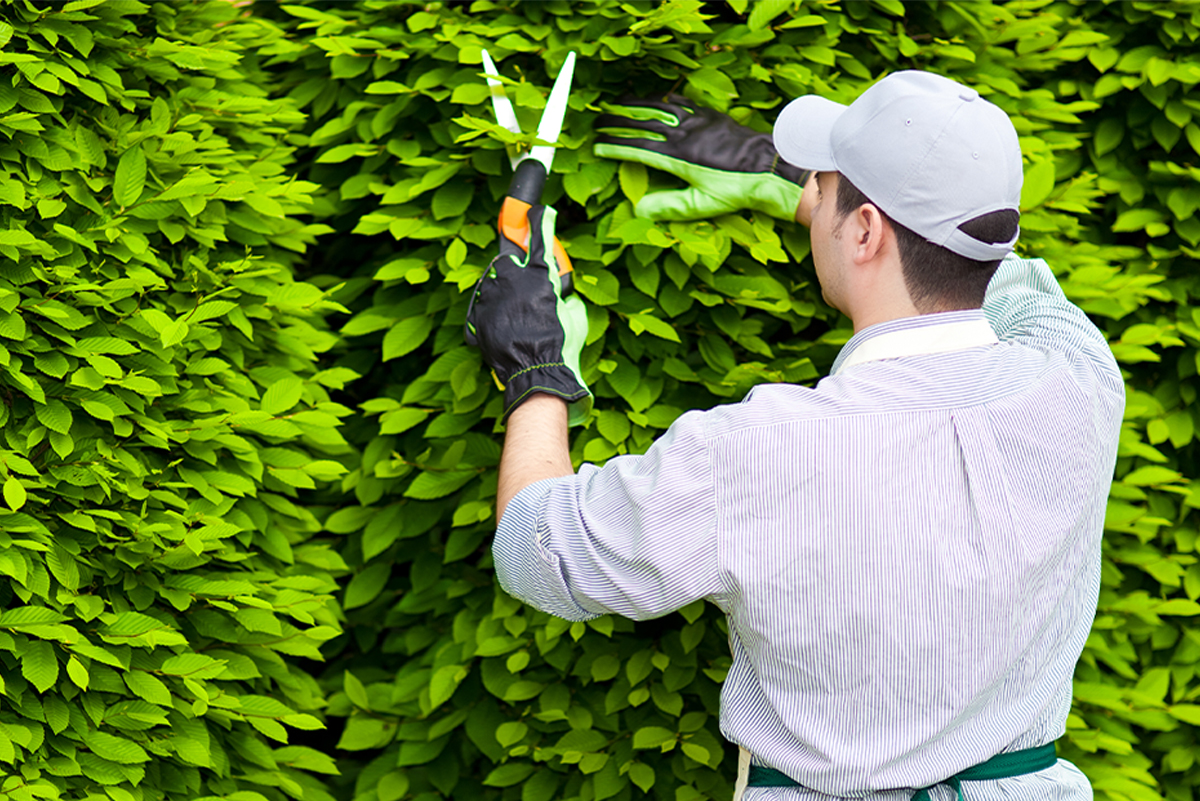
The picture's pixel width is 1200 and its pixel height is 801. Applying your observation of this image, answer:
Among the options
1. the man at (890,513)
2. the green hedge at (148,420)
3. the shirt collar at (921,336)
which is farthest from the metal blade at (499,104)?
the shirt collar at (921,336)

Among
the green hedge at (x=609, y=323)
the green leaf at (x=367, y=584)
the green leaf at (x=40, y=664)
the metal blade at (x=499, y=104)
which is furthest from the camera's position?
the green leaf at (x=367, y=584)

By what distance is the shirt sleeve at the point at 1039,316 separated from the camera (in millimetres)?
1948

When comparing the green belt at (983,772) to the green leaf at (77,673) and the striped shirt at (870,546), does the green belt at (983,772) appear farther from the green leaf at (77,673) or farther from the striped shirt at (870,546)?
the green leaf at (77,673)

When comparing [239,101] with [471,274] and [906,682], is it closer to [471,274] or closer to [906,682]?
[471,274]

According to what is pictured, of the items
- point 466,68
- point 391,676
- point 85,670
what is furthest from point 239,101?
point 391,676

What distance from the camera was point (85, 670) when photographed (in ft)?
6.66

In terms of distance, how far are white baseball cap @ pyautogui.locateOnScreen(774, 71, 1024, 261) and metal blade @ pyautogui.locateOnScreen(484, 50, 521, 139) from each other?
822 millimetres

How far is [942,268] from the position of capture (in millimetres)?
1812

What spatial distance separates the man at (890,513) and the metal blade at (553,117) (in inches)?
24.5

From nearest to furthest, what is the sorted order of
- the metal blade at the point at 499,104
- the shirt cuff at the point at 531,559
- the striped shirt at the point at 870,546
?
the striped shirt at the point at 870,546 < the shirt cuff at the point at 531,559 < the metal blade at the point at 499,104

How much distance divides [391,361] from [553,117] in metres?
0.90

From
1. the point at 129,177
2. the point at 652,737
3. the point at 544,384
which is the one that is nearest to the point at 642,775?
the point at 652,737

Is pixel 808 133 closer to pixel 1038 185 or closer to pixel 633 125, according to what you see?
pixel 633 125

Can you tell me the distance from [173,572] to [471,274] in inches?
36.8
